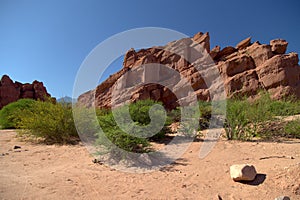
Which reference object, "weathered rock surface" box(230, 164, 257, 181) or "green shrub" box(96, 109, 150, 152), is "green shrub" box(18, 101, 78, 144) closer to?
"green shrub" box(96, 109, 150, 152)

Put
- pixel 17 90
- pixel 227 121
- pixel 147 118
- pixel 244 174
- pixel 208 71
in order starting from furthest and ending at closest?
pixel 17 90, pixel 208 71, pixel 147 118, pixel 227 121, pixel 244 174

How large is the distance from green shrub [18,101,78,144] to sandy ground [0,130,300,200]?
2371mm

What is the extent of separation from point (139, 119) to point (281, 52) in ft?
87.8

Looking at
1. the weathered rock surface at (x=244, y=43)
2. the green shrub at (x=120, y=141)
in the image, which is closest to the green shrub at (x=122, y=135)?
the green shrub at (x=120, y=141)

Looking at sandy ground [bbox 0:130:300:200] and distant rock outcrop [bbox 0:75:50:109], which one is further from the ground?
distant rock outcrop [bbox 0:75:50:109]

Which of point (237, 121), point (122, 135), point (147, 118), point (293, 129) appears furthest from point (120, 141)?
point (293, 129)

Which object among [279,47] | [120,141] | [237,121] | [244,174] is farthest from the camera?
[279,47]

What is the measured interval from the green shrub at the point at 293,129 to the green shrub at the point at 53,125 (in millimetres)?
8745

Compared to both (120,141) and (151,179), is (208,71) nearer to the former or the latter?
(120,141)

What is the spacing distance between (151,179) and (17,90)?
4683 cm

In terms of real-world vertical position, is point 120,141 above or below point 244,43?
below

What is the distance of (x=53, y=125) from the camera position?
798cm

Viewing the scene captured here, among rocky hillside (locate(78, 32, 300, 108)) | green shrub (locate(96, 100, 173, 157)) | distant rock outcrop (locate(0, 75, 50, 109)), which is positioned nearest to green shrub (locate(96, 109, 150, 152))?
green shrub (locate(96, 100, 173, 157))

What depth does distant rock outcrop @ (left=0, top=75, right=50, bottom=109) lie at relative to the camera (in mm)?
40188
